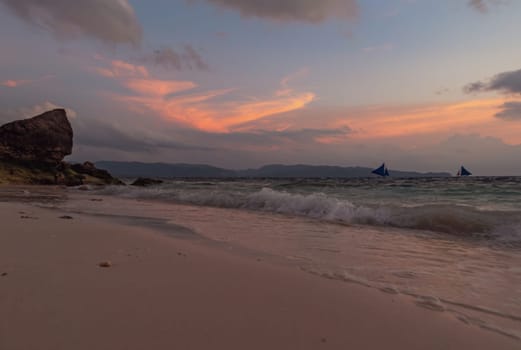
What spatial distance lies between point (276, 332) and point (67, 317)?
129 cm

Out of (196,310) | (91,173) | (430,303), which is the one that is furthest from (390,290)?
(91,173)

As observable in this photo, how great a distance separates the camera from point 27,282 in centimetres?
263

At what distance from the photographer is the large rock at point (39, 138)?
2942 cm

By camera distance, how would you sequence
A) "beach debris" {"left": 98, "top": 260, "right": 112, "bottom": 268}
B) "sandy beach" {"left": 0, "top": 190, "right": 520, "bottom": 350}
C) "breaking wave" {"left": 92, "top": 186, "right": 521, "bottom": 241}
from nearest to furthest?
"sandy beach" {"left": 0, "top": 190, "right": 520, "bottom": 350} < "beach debris" {"left": 98, "top": 260, "right": 112, "bottom": 268} < "breaking wave" {"left": 92, "top": 186, "right": 521, "bottom": 241}

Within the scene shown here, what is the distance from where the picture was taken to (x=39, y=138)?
3073 cm

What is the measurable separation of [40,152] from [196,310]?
3519 centimetres

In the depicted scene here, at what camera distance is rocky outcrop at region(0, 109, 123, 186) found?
1130 inches

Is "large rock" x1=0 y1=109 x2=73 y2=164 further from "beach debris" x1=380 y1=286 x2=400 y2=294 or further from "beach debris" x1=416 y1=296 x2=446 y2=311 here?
"beach debris" x1=416 y1=296 x2=446 y2=311

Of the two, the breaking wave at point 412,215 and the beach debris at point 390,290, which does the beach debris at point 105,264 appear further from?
the breaking wave at point 412,215

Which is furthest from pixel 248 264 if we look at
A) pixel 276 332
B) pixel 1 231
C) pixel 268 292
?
pixel 1 231

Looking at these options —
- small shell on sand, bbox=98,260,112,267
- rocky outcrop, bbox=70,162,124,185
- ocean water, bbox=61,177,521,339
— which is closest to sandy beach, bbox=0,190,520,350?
small shell on sand, bbox=98,260,112,267

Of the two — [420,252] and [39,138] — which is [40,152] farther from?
[420,252]

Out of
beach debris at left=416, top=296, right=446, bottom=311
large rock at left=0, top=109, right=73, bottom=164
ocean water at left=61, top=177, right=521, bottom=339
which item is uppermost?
large rock at left=0, top=109, right=73, bottom=164

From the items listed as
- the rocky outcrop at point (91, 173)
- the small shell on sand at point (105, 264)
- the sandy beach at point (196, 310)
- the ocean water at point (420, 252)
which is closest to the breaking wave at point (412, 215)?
the ocean water at point (420, 252)
